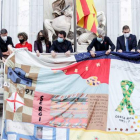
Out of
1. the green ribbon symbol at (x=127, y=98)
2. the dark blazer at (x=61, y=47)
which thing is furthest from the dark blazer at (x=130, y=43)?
the green ribbon symbol at (x=127, y=98)

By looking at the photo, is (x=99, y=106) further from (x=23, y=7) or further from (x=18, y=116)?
(x=23, y=7)

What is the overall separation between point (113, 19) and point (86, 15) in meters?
2.96

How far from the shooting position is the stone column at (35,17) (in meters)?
15.4

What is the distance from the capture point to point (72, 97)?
1082 centimetres

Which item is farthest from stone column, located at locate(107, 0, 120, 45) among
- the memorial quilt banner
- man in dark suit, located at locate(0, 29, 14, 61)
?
man in dark suit, located at locate(0, 29, 14, 61)

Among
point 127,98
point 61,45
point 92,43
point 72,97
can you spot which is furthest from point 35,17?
point 127,98

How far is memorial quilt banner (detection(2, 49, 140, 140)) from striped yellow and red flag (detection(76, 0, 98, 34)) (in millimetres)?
2030

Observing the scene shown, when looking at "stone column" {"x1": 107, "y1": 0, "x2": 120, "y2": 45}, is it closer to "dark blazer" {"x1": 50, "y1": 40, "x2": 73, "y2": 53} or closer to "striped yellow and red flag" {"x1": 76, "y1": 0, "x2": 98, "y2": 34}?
"striped yellow and red flag" {"x1": 76, "y1": 0, "x2": 98, "y2": 34}

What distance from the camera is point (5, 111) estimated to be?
10750 mm

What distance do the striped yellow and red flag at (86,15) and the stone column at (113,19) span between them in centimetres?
263

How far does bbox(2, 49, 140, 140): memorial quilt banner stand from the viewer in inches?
415

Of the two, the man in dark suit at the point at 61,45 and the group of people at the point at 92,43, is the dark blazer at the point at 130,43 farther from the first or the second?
the man in dark suit at the point at 61,45

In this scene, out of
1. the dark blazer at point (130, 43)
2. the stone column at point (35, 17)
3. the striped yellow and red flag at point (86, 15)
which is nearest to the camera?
the dark blazer at point (130, 43)

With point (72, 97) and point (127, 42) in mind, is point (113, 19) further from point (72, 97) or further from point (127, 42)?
point (72, 97)
